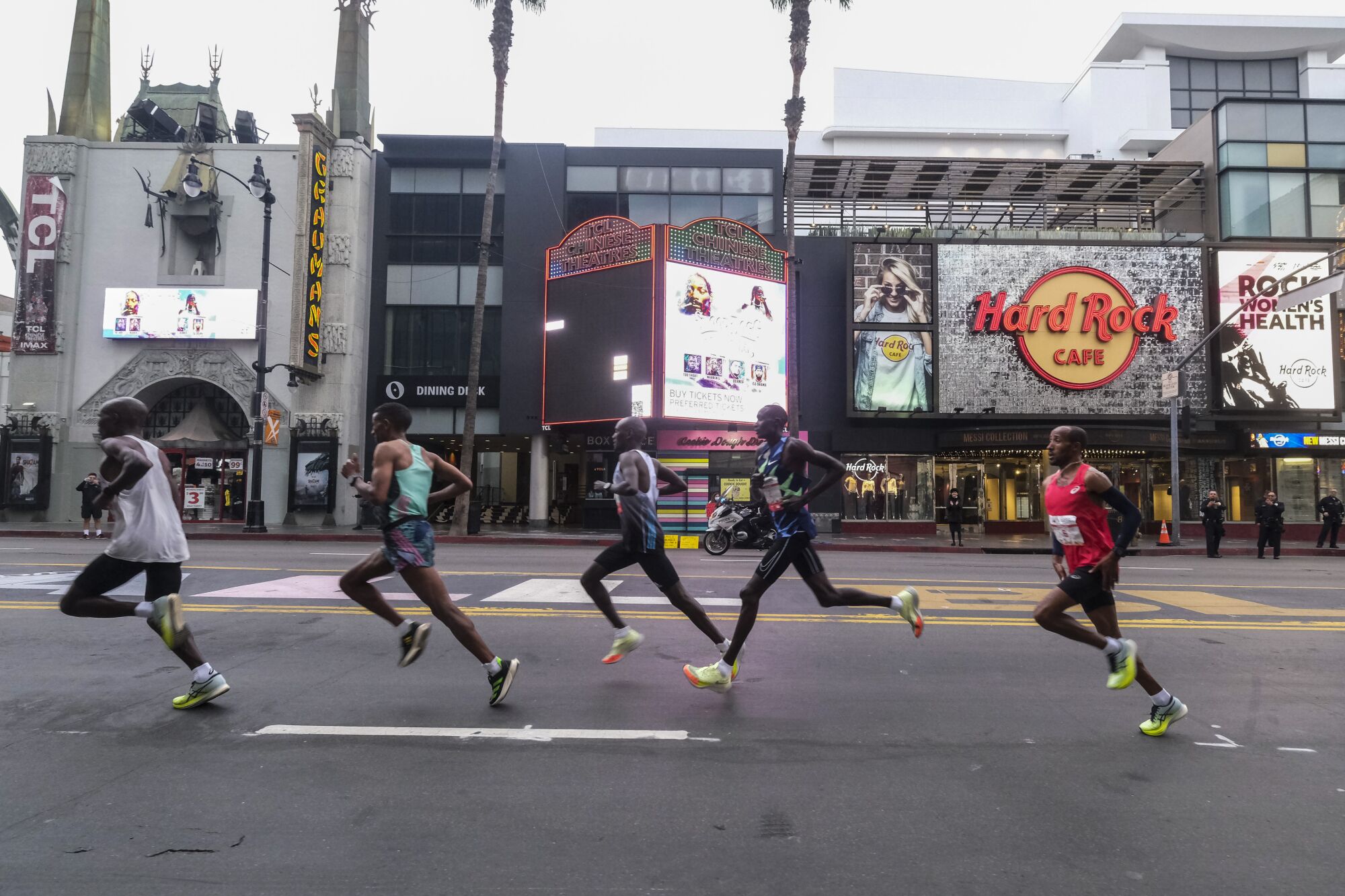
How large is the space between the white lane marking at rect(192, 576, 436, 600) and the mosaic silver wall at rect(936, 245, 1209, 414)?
22.1 metres

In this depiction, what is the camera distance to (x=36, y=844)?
3064 millimetres

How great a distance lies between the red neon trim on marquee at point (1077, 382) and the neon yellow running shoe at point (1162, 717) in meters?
24.9

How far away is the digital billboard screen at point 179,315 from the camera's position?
2730cm

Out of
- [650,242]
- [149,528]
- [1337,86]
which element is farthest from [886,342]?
[1337,86]

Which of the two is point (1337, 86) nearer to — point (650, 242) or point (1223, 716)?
point (650, 242)

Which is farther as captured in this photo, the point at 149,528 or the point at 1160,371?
the point at 1160,371

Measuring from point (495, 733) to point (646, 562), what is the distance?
71.5 inches

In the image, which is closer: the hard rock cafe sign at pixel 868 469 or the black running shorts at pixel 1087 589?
the black running shorts at pixel 1087 589

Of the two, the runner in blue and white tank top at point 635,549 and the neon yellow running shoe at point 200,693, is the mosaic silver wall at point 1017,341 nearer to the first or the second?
the runner in blue and white tank top at point 635,549

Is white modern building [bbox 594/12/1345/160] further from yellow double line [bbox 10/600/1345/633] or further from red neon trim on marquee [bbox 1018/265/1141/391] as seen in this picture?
yellow double line [bbox 10/600/1345/633]

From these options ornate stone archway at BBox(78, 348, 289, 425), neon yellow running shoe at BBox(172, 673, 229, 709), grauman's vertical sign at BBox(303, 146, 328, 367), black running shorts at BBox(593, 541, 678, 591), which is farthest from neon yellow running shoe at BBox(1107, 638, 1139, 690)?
ornate stone archway at BBox(78, 348, 289, 425)

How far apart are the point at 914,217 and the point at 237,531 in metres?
26.3

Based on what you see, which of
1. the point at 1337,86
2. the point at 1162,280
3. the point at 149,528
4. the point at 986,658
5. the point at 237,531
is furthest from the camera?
the point at 1337,86

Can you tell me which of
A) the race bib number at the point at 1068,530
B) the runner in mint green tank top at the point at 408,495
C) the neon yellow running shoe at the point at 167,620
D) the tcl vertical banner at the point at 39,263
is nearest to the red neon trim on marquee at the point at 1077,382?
the race bib number at the point at 1068,530
